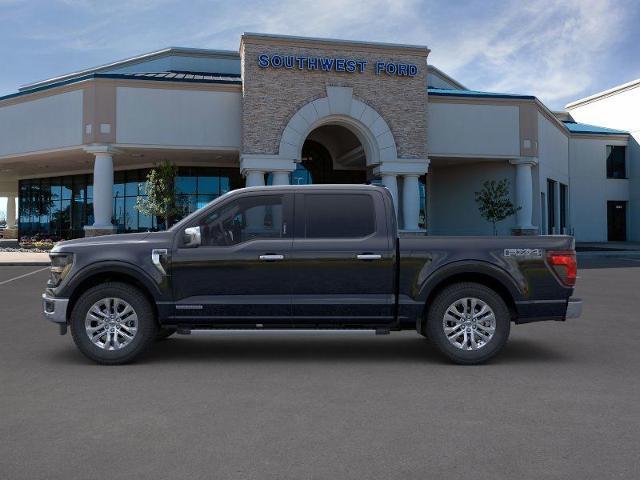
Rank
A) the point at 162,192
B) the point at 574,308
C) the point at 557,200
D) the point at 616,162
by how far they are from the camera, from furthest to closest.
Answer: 1. the point at 616,162
2. the point at 557,200
3. the point at 162,192
4. the point at 574,308

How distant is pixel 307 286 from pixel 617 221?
46.7 m

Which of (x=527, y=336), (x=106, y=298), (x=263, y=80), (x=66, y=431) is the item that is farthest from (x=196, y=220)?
(x=263, y=80)

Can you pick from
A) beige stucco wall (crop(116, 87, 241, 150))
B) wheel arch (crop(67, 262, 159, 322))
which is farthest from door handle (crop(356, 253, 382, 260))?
beige stucco wall (crop(116, 87, 241, 150))

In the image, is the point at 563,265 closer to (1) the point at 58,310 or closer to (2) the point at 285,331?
(2) the point at 285,331

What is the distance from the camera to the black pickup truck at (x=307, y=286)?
7.09 meters

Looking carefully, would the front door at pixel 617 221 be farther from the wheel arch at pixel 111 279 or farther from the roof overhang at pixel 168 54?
the wheel arch at pixel 111 279

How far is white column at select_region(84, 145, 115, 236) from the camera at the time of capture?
29.4 meters

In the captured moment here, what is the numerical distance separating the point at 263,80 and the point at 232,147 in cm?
371

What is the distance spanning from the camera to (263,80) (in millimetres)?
28578

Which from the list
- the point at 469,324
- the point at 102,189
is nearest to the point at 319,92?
the point at 102,189

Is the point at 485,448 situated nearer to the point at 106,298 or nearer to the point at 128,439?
the point at 128,439

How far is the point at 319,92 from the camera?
1150 inches

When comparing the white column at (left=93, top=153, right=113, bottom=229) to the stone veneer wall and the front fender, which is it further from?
the front fender

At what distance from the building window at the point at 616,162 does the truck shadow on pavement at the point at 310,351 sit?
43264mm
